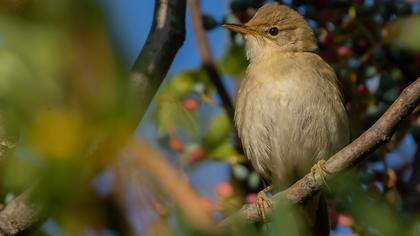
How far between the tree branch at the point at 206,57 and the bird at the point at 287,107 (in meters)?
0.10

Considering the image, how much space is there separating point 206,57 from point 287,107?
619 millimetres

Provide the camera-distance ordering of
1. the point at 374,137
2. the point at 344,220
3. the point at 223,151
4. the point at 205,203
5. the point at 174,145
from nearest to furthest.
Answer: the point at 205,203
the point at 174,145
the point at 374,137
the point at 344,220
the point at 223,151

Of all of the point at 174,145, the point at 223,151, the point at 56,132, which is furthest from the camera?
the point at 223,151

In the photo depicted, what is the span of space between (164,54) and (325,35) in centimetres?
152

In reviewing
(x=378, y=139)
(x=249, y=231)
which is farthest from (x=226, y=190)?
(x=249, y=231)

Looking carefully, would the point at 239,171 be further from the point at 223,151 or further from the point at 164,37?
the point at 164,37

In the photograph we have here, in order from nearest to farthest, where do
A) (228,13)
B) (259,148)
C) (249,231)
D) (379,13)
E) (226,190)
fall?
1. (249,231)
2. (226,190)
3. (379,13)
4. (259,148)
5. (228,13)

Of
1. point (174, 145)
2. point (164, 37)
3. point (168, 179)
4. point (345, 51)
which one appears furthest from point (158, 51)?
point (168, 179)

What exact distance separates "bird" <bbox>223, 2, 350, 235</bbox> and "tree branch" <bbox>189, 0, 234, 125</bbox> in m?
0.10

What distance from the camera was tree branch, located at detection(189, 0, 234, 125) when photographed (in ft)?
14.8

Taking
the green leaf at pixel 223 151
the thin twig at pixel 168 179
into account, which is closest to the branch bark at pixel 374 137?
the green leaf at pixel 223 151

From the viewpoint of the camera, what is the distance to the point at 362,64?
4422mm

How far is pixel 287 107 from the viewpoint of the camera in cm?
453

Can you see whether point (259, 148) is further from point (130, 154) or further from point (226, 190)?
point (130, 154)
